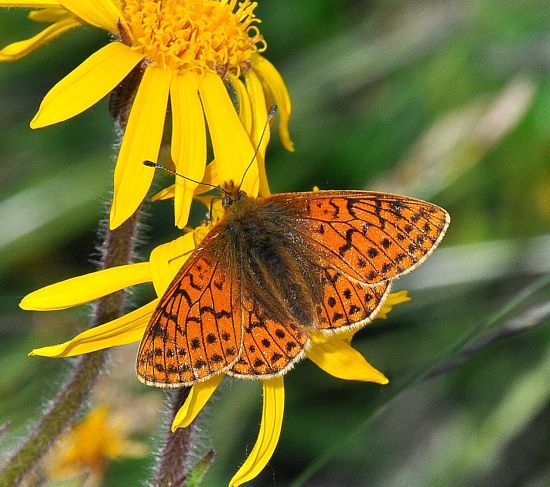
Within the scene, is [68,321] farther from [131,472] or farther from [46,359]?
[131,472]

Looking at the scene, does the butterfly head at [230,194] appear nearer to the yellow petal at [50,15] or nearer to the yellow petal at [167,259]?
the yellow petal at [167,259]

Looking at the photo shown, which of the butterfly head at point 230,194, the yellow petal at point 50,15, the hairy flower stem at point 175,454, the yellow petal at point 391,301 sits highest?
the yellow petal at point 50,15

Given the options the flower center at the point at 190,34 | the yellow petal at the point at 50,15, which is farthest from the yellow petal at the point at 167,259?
the yellow petal at the point at 50,15

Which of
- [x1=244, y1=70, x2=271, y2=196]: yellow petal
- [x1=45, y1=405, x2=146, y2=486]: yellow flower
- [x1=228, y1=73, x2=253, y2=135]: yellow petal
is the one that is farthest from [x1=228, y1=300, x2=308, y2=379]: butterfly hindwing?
[x1=45, y1=405, x2=146, y2=486]: yellow flower

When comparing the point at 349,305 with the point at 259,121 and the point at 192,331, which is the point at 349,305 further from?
the point at 259,121

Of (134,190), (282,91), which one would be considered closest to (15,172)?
(282,91)

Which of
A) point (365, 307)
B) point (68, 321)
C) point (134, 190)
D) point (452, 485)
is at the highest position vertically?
point (134, 190)
